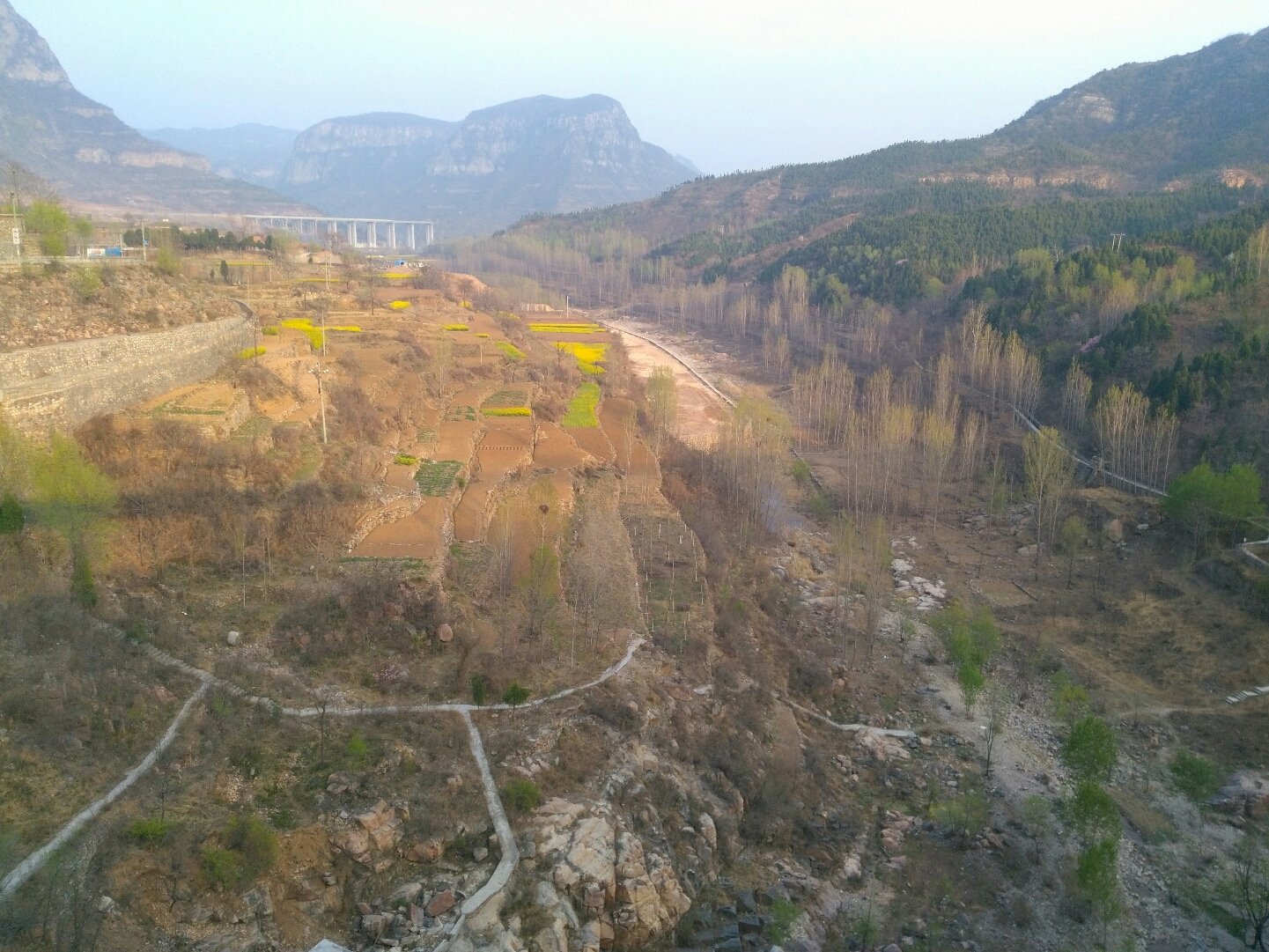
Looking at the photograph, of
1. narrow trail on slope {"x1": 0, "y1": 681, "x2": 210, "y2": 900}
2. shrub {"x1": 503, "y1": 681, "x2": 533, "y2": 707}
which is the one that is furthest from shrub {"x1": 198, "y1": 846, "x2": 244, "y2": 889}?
shrub {"x1": 503, "y1": 681, "x2": 533, "y2": 707}

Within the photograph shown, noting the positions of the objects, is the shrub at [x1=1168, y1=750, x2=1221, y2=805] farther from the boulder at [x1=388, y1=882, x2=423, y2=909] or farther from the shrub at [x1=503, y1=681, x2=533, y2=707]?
the boulder at [x1=388, y1=882, x2=423, y2=909]

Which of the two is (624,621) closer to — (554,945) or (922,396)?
(554,945)

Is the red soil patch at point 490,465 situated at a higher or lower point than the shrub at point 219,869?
higher

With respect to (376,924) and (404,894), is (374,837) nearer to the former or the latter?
(404,894)

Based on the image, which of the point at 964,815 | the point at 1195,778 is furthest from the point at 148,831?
the point at 1195,778

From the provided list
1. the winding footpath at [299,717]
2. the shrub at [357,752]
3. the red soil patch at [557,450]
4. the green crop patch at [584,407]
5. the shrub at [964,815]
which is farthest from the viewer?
the green crop patch at [584,407]

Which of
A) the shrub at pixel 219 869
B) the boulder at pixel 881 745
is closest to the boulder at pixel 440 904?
the shrub at pixel 219 869

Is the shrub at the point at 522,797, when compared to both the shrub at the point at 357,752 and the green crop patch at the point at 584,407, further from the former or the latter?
the green crop patch at the point at 584,407
